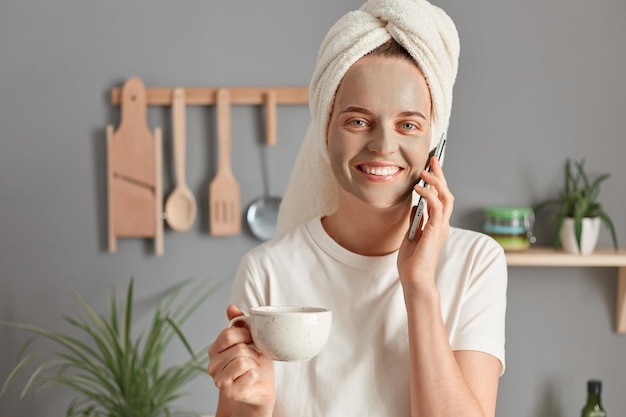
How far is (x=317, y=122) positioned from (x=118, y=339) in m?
1.36

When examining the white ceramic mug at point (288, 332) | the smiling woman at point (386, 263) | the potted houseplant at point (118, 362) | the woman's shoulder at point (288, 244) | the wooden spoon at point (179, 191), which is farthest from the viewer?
the wooden spoon at point (179, 191)

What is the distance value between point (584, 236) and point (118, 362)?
1.38 m

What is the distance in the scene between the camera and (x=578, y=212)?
2584 mm

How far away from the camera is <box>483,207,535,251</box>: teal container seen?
8.41 feet

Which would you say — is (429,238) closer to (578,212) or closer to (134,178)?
(578,212)

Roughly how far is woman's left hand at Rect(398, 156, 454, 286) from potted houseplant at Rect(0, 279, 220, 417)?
1.33 m

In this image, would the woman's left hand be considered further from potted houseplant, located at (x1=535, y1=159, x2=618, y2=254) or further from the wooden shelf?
potted houseplant, located at (x1=535, y1=159, x2=618, y2=254)

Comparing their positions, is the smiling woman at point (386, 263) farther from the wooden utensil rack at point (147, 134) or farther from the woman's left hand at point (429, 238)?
the wooden utensil rack at point (147, 134)

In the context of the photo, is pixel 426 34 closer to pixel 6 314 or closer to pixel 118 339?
pixel 118 339

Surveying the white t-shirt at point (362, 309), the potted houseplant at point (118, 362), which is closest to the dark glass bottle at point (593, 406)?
the potted houseplant at point (118, 362)

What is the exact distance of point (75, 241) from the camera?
271 cm

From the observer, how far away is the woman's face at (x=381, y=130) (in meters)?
1.25

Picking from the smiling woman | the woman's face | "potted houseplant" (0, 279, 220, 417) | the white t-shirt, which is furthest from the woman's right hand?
"potted houseplant" (0, 279, 220, 417)

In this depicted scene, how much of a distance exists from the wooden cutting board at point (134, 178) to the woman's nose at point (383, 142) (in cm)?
152
